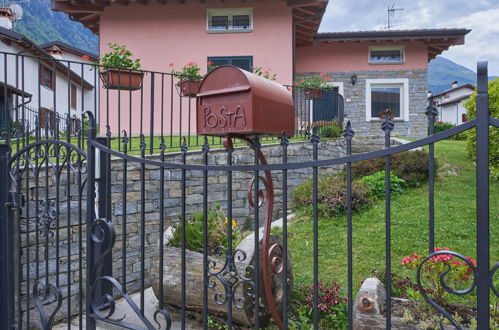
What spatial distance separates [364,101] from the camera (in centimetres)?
1399

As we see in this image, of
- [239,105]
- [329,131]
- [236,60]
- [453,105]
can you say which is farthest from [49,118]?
[453,105]

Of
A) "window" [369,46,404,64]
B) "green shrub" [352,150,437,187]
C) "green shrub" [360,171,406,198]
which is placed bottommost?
"green shrub" [360,171,406,198]

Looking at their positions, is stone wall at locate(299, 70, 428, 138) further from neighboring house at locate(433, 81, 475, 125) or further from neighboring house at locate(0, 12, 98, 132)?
neighboring house at locate(433, 81, 475, 125)

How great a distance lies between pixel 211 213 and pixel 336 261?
1.51 metres

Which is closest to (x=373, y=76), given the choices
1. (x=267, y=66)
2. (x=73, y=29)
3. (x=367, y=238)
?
(x=267, y=66)

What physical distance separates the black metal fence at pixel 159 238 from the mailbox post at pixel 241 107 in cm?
11

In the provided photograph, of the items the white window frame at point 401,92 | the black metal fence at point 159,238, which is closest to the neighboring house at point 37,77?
the black metal fence at point 159,238

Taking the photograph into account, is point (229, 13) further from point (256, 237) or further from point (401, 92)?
point (256, 237)

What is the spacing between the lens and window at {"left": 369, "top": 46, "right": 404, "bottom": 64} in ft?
45.6

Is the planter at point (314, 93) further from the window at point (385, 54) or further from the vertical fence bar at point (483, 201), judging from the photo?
the vertical fence bar at point (483, 201)

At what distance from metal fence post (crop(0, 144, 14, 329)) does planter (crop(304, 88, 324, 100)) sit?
650cm

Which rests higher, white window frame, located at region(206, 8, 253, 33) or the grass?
white window frame, located at region(206, 8, 253, 33)

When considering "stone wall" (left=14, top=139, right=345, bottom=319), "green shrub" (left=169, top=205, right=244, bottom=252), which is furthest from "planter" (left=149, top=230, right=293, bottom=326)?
"stone wall" (left=14, top=139, right=345, bottom=319)

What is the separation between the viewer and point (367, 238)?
16.4ft
